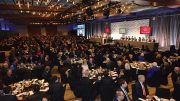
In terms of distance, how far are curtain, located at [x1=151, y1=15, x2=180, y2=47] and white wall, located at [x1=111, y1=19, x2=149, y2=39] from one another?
1.53 meters

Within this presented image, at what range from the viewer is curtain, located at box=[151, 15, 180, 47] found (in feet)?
58.9

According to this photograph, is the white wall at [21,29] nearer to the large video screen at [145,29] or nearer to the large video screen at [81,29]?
the large video screen at [81,29]

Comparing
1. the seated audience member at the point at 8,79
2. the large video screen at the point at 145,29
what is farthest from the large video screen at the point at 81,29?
the seated audience member at the point at 8,79

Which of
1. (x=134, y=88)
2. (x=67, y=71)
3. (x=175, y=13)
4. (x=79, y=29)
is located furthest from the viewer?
(x=79, y=29)

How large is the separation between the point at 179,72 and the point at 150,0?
3.45m

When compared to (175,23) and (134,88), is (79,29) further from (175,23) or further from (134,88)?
(134,88)

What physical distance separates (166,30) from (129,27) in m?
6.12

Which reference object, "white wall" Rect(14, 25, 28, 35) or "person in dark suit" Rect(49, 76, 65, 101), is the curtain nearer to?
"person in dark suit" Rect(49, 76, 65, 101)

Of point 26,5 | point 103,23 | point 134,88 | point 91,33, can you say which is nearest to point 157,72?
point 134,88

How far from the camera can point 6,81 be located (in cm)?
808

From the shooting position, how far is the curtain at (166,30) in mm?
17938

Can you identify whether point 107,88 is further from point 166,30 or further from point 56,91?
point 166,30

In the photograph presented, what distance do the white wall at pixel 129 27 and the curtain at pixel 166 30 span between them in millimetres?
1528

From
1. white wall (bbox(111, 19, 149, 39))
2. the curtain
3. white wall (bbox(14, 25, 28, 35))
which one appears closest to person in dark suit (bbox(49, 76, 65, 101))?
the curtain
